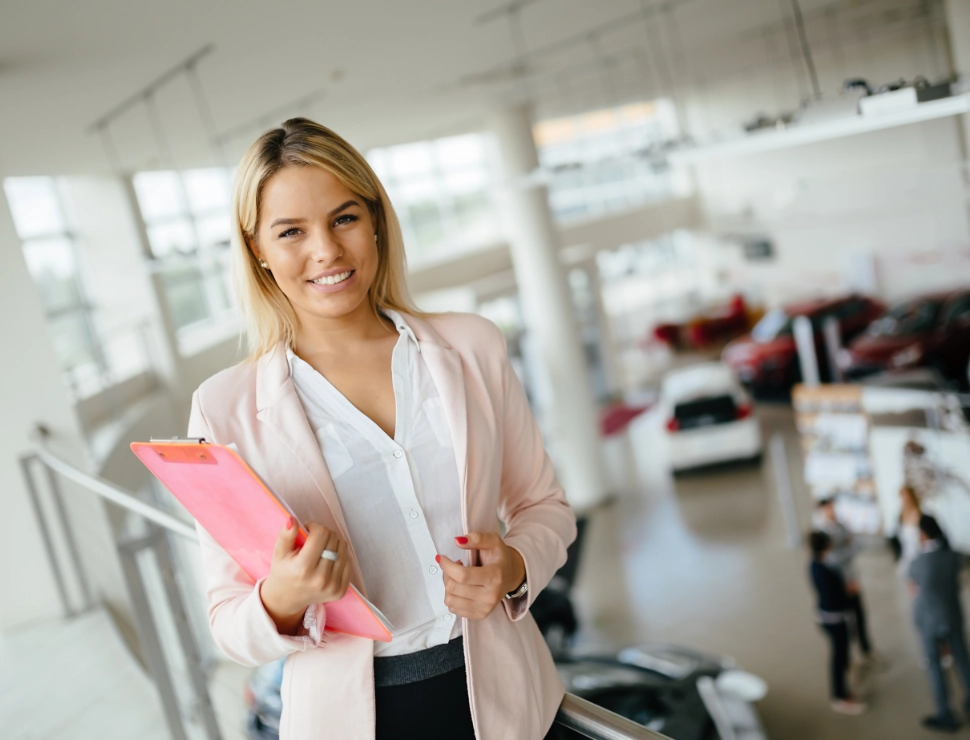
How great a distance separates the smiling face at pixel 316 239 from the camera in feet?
3.52

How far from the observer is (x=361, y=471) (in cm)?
110

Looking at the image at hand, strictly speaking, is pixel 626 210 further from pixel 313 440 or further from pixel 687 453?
pixel 313 440

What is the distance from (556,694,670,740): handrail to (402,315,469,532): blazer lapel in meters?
0.34

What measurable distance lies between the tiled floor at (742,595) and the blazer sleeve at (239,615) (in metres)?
5.22

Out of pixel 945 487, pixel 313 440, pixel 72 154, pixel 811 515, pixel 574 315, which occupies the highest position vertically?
pixel 72 154

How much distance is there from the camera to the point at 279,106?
7.16m

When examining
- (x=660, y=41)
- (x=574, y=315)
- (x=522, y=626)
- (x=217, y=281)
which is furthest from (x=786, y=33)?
(x=522, y=626)

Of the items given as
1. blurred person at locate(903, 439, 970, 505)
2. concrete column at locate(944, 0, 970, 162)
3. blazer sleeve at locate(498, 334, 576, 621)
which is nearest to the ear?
blazer sleeve at locate(498, 334, 576, 621)

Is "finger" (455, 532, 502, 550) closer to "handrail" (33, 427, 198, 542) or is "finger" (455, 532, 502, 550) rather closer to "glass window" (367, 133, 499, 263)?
"handrail" (33, 427, 198, 542)

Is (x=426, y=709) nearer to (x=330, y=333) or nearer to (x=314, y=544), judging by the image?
(x=314, y=544)

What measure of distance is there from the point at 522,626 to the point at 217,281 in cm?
903

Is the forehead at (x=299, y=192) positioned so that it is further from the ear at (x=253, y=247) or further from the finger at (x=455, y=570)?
the finger at (x=455, y=570)

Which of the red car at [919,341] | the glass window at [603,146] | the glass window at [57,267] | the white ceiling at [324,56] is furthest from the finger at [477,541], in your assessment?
the glass window at [603,146]

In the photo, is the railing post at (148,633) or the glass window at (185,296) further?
the glass window at (185,296)
